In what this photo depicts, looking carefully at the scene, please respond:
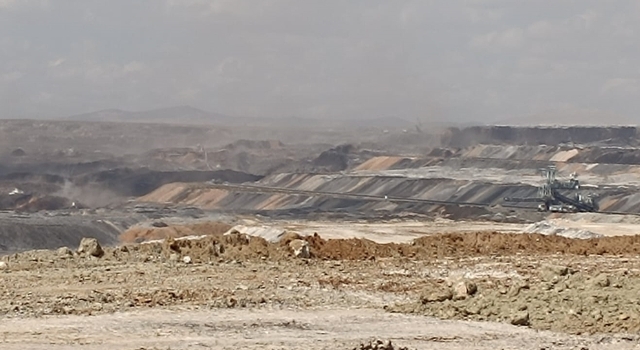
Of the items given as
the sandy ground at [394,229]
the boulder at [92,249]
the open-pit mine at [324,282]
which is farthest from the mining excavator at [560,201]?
the boulder at [92,249]

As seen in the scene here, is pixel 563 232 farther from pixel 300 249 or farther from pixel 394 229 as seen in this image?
pixel 300 249

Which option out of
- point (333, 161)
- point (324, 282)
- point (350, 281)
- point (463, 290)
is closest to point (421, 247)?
point (350, 281)

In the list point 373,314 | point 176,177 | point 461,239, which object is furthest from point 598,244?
point 176,177

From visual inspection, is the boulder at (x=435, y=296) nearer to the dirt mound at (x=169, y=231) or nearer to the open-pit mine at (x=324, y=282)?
the open-pit mine at (x=324, y=282)

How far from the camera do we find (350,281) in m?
21.7

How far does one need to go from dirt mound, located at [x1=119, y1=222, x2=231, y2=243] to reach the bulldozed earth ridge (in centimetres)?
1944

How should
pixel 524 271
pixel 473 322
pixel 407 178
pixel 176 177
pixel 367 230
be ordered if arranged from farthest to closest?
pixel 176 177 → pixel 407 178 → pixel 367 230 → pixel 524 271 → pixel 473 322

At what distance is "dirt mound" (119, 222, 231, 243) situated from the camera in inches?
1844

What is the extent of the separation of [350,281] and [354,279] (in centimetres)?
37

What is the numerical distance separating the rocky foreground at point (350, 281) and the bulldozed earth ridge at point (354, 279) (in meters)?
0.03

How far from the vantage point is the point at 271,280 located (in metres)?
21.3

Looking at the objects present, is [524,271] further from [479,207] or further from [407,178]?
[407,178]

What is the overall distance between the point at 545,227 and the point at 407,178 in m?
47.2

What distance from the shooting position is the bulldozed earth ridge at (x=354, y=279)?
1725 cm
